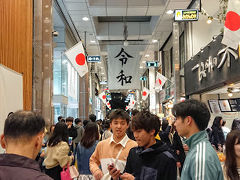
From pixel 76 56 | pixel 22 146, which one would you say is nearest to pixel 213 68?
pixel 76 56

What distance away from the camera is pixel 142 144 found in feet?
8.20

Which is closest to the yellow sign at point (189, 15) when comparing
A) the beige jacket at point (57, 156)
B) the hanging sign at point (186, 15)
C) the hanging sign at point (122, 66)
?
the hanging sign at point (186, 15)

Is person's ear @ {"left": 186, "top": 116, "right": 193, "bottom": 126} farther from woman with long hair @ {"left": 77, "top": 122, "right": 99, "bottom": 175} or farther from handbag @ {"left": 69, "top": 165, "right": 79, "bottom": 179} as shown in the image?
handbag @ {"left": 69, "top": 165, "right": 79, "bottom": 179}

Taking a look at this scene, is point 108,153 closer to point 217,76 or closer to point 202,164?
point 202,164

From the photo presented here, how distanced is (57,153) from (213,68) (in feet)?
20.4

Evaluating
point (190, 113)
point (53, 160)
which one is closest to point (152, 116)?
point (190, 113)

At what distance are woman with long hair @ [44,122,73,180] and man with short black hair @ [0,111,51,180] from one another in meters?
3.18

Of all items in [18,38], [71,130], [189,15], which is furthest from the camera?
[189,15]

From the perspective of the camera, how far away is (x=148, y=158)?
2344 mm

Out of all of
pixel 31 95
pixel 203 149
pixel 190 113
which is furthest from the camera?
pixel 31 95

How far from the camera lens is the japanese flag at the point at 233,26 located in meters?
4.80

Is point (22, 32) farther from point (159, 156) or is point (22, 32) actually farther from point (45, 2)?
point (159, 156)

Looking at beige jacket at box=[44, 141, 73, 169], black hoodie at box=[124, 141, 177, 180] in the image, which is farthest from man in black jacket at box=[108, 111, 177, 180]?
beige jacket at box=[44, 141, 73, 169]

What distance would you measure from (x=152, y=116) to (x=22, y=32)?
3.60 m
